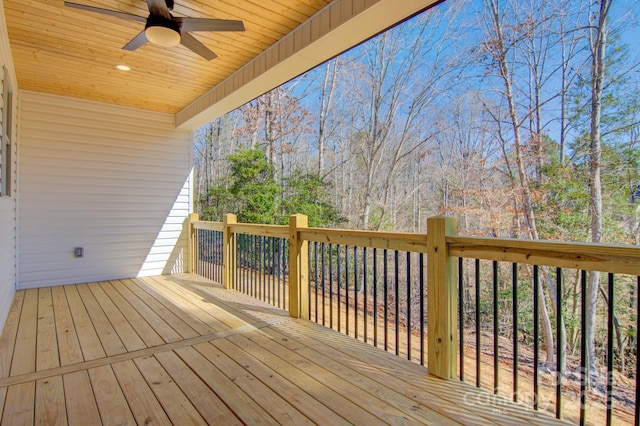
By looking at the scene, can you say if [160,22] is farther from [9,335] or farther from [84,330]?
[9,335]

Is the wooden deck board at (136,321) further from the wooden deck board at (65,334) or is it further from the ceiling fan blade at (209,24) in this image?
the ceiling fan blade at (209,24)

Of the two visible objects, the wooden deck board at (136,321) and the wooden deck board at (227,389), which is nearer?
the wooden deck board at (227,389)

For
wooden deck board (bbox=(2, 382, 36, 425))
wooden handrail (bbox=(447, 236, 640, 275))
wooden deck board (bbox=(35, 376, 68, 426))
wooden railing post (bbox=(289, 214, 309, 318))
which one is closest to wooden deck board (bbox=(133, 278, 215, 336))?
wooden railing post (bbox=(289, 214, 309, 318))

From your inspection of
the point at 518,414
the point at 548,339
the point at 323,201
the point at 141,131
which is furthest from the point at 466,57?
the point at 518,414

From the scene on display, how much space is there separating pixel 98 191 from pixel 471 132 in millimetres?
8093

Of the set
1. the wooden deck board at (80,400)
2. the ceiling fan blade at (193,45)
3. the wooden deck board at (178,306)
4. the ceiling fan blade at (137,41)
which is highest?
the ceiling fan blade at (137,41)

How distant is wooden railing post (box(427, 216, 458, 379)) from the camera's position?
2064 millimetres

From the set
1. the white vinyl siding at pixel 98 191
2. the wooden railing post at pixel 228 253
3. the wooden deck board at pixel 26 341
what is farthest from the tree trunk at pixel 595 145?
the wooden deck board at pixel 26 341

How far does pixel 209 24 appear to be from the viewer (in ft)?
7.94

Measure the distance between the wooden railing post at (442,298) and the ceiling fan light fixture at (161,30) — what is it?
222cm

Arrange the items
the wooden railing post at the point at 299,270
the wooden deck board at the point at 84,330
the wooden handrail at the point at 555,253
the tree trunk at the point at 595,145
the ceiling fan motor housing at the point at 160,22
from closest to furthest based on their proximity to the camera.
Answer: the wooden handrail at the point at 555,253 < the ceiling fan motor housing at the point at 160,22 < the wooden deck board at the point at 84,330 < the wooden railing post at the point at 299,270 < the tree trunk at the point at 595,145

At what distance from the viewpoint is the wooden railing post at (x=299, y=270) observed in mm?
3297

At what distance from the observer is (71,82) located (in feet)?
13.9

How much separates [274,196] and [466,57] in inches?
237
